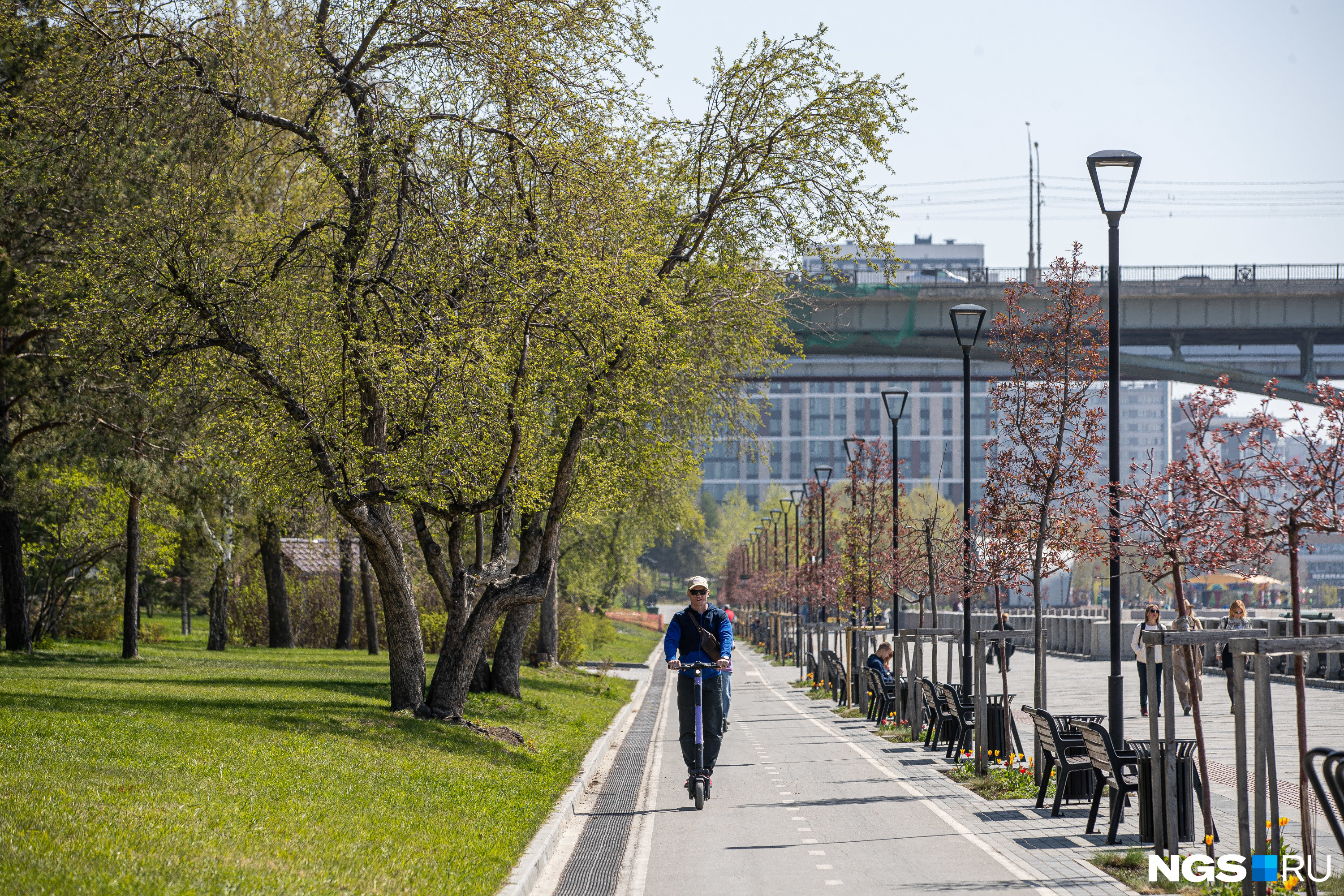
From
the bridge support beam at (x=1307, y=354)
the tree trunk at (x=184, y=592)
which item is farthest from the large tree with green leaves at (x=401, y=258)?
the bridge support beam at (x=1307, y=354)

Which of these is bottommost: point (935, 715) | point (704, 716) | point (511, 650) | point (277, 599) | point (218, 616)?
point (935, 715)

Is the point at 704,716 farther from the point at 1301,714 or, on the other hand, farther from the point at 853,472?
the point at 853,472

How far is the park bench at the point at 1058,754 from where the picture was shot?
1186 cm

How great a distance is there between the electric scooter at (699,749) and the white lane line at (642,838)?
43 cm

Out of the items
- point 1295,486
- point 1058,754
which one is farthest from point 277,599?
point 1295,486

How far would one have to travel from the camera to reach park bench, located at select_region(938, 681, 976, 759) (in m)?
16.9

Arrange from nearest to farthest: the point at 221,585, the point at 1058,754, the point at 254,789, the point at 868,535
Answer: the point at 254,789
the point at 1058,754
the point at 221,585
the point at 868,535

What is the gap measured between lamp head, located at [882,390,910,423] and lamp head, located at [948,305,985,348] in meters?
5.11

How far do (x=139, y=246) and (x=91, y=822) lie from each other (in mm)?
8947

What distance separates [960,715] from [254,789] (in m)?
9.52

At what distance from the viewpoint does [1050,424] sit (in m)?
15.7

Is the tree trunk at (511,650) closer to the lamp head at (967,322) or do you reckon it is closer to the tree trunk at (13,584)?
the lamp head at (967,322)

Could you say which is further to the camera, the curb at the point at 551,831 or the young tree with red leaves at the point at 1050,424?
the young tree with red leaves at the point at 1050,424

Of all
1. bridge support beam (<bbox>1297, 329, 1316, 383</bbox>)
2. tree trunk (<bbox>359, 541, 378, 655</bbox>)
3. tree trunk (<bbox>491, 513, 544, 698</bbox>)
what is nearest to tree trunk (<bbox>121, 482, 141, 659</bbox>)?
tree trunk (<bbox>491, 513, 544, 698</bbox>)
